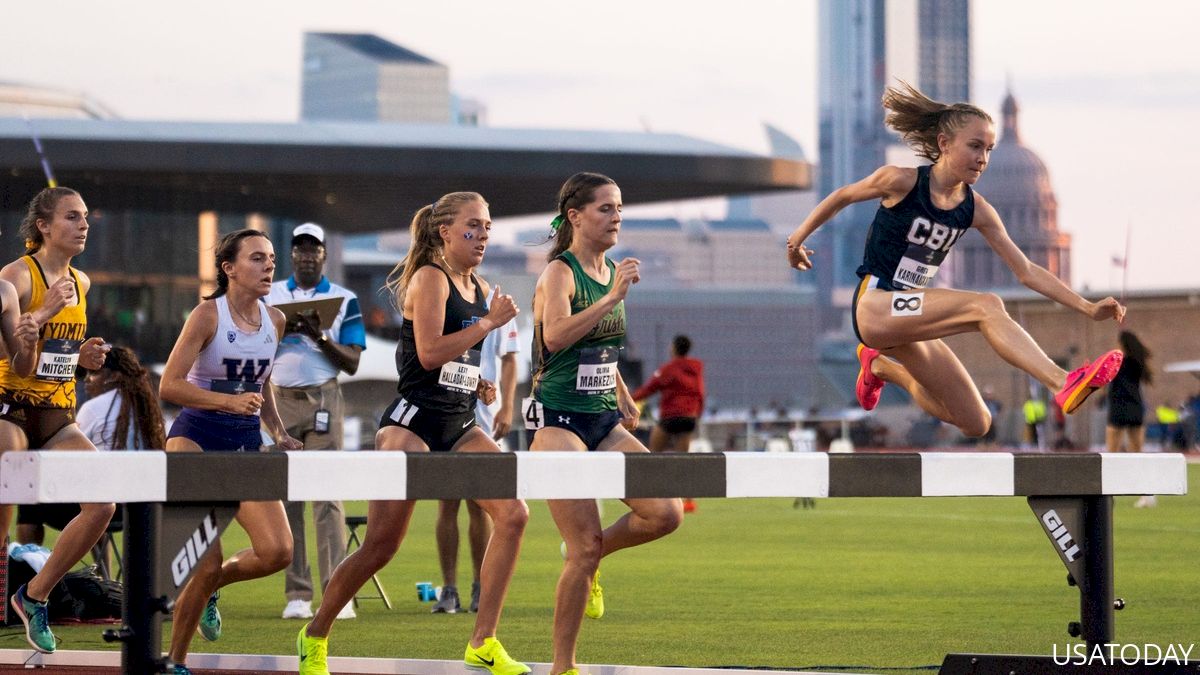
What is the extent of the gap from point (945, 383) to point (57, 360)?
12.8 ft

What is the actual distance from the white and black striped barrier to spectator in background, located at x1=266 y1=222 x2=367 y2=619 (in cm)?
543

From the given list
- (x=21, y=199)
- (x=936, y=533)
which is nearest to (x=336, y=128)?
(x=21, y=199)

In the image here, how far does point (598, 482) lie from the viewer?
5.94 m

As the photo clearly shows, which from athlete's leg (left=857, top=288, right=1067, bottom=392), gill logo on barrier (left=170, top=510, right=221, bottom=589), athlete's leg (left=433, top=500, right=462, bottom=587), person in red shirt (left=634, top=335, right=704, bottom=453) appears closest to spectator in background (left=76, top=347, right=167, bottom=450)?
athlete's leg (left=433, top=500, right=462, bottom=587)

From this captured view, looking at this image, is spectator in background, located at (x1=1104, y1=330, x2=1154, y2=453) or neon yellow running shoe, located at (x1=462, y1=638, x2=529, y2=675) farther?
spectator in background, located at (x1=1104, y1=330, x2=1154, y2=453)

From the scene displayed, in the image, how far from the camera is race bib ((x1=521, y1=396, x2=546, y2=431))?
7441 millimetres

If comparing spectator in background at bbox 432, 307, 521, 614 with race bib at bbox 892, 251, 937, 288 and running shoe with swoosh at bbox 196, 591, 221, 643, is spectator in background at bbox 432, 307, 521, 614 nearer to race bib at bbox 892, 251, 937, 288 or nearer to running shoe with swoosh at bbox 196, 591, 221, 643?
running shoe with swoosh at bbox 196, 591, 221, 643

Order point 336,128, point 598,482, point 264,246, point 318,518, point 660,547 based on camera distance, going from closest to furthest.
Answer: point 598,482 < point 264,246 < point 318,518 < point 660,547 < point 336,128

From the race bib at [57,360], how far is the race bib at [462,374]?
189 cm

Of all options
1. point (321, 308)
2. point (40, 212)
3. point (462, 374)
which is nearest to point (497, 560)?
point (462, 374)

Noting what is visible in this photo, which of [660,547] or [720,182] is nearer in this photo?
[660,547]

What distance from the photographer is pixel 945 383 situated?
8.48 metres

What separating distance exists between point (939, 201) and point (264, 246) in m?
2.86

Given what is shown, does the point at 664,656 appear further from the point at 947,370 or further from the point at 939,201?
the point at 939,201
